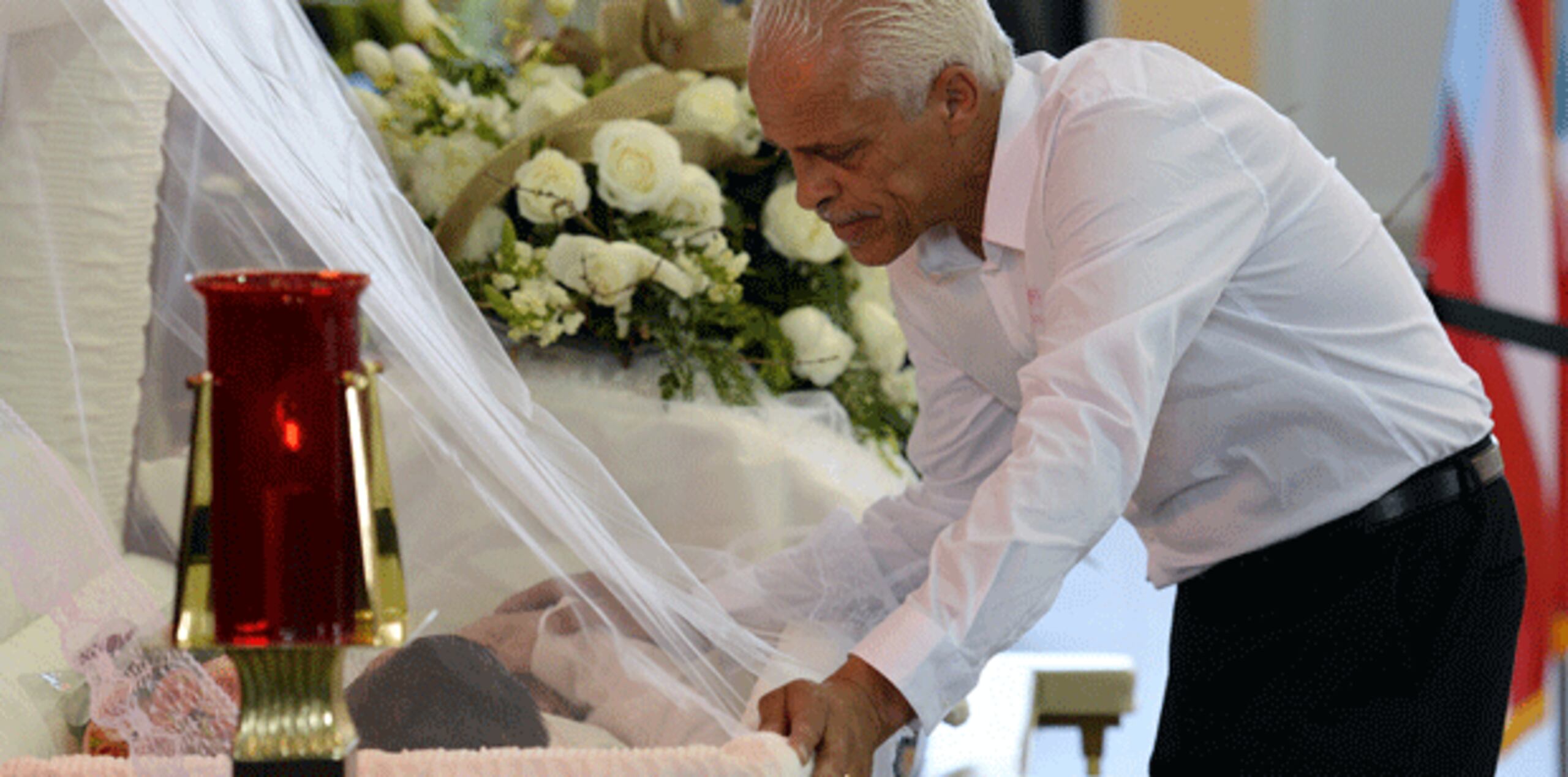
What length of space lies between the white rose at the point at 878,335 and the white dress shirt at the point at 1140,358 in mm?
687

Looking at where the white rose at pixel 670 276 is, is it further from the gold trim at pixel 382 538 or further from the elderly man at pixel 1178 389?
the gold trim at pixel 382 538

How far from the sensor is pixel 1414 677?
4.75 feet

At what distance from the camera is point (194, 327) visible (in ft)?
4.20

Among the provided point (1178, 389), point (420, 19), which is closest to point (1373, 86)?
point (420, 19)

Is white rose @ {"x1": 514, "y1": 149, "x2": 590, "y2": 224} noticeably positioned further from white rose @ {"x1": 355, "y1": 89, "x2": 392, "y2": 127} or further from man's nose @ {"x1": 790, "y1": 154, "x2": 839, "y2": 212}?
man's nose @ {"x1": 790, "y1": 154, "x2": 839, "y2": 212}

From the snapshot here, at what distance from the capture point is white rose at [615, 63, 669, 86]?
92.4 inches

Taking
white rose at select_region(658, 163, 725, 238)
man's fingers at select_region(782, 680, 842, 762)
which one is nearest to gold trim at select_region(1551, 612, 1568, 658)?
white rose at select_region(658, 163, 725, 238)

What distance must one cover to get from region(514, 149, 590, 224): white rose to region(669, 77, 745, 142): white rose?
8.0 inches

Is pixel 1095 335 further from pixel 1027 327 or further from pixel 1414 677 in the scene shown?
pixel 1414 677

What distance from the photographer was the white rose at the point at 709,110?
7.34ft

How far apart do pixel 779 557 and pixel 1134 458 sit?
0.54 metres

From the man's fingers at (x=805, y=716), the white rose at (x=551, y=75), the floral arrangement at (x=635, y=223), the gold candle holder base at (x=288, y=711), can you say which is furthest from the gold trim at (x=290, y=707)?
the white rose at (x=551, y=75)

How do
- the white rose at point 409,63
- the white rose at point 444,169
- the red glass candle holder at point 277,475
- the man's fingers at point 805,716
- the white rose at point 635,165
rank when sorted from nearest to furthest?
the red glass candle holder at point 277,475 < the man's fingers at point 805,716 < the white rose at point 635,165 < the white rose at point 444,169 < the white rose at point 409,63

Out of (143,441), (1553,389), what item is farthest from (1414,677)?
(1553,389)
